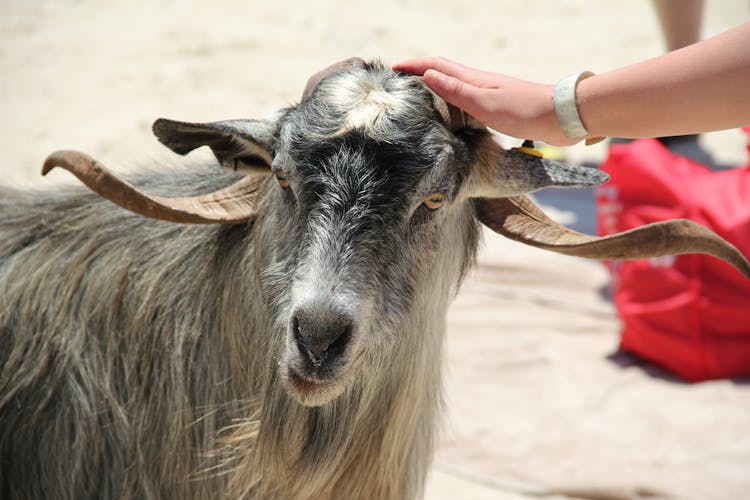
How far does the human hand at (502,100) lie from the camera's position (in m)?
2.43

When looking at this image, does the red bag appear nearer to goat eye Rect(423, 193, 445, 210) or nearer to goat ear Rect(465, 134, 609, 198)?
goat ear Rect(465, 134, 609, 198)

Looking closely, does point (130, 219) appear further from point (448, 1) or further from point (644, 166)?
point (448, 1)

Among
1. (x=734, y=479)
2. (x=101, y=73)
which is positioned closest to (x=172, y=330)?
(x=734, y=479)

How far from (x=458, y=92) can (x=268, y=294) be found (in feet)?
2.34

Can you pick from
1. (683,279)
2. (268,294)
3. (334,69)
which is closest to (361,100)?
(334,69)

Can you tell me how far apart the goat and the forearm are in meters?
0.22

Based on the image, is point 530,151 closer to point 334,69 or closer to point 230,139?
point 334,69

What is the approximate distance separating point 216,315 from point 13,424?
72 cm

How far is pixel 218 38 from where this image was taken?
345 inches

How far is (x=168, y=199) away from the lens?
8.80 feet

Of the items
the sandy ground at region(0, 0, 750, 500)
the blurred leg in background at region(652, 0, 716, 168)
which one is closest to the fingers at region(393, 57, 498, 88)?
the sandy ground at region(0, 0, 750, 500)

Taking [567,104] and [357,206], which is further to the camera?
[567,104]

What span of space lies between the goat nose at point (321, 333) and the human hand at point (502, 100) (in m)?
0.66

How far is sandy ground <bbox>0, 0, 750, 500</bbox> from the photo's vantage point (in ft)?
13.5
